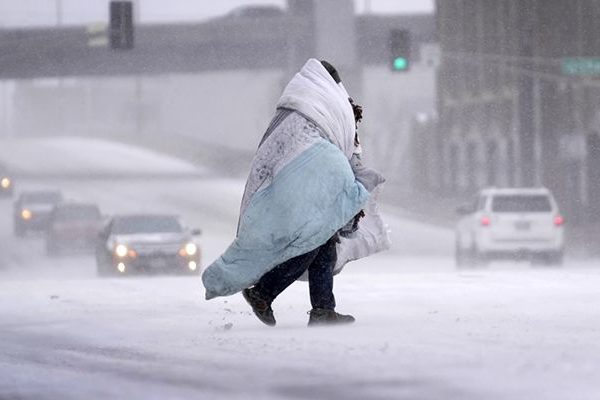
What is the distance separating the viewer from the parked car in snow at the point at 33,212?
2103 inches

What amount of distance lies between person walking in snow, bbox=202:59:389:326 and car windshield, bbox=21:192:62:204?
4482 centimetres

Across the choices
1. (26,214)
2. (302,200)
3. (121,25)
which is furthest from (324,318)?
(26,214)

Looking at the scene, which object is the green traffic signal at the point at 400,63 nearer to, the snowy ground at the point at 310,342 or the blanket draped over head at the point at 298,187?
the snowy ground at the point at 310,342


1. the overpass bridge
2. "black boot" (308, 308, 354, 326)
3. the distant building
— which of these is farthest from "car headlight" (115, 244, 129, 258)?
the overpass bridge

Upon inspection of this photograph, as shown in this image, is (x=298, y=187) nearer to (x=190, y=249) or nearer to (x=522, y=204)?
(x=190, y=249)

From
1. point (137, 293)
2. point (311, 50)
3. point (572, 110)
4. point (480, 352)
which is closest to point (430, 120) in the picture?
point (311, 50)

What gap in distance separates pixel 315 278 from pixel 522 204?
22.2 meters

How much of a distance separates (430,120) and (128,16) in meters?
55.6

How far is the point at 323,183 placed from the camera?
10008mm

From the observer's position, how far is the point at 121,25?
44.2 m

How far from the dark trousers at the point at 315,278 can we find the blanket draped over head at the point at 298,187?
0.18m

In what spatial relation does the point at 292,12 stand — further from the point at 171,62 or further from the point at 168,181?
the point at 168,181

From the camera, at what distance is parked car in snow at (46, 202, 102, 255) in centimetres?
4328

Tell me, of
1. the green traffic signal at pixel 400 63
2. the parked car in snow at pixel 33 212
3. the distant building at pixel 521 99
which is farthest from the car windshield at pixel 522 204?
the parked car in snow at pixel 33 212
